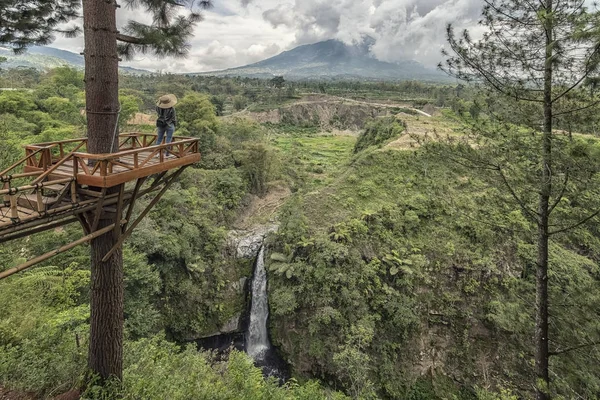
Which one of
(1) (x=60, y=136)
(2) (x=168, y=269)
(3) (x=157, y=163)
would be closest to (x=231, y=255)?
(2) (x=168, y=269)

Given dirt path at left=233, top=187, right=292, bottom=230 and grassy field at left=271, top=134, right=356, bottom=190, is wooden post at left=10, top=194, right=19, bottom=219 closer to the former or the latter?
dirt path at left=233, top=187, right=292, bottom=230

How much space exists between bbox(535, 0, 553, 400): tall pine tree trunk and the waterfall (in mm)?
12764

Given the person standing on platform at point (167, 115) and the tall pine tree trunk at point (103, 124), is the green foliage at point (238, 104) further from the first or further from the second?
the tall pine tree trunk at point (103, 124)

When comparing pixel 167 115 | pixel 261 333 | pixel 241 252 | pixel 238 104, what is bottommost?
pixel 261 333

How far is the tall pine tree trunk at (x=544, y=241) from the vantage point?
6.29m

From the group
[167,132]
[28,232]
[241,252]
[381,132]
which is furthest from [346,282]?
[381,132]

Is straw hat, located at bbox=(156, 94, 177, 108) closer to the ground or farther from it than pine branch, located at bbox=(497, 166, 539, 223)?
farther from it

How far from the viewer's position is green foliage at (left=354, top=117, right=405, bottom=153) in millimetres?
27341

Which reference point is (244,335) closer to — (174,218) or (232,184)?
(174,218)

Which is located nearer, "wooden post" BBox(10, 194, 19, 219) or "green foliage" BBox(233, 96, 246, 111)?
"wooden post" BBox(10, 194, 19, 219)

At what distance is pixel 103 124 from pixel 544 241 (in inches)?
331

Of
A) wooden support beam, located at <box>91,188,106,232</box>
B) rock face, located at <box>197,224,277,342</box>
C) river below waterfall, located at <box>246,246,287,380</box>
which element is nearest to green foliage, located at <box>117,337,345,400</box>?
wooden support beam, located at <box>91,188,106,232</box>

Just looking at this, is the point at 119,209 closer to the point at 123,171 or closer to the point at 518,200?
the point at 123,171

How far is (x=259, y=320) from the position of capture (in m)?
17.2
